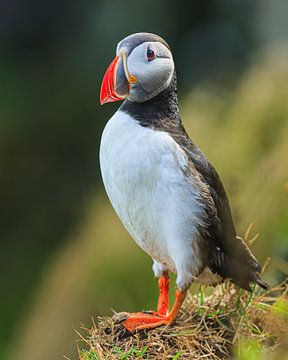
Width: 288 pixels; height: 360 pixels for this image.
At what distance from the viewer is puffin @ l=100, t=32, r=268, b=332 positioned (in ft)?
8.80

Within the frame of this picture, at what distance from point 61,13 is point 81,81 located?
1.52 meters

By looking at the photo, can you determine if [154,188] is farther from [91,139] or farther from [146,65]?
[91,139]

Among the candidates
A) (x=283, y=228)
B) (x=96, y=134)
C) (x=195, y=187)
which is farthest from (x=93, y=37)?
(x=195, y=187)

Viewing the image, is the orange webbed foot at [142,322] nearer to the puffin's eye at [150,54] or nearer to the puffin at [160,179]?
the puffin at [160,179]

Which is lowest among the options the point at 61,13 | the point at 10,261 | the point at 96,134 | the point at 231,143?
the point at 10,261

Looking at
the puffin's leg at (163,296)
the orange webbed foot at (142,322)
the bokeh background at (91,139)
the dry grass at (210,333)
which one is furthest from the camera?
the bokeh background at (91,139)

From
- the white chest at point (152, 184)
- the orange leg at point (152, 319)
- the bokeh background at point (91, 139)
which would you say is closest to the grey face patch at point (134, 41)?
the white chest at point (152, 184)

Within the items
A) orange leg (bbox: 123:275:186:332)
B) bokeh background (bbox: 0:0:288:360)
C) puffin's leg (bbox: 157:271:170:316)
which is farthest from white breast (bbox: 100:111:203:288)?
bokeh background (bbox: 0:0:288:360)

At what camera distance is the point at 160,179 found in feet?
8.86

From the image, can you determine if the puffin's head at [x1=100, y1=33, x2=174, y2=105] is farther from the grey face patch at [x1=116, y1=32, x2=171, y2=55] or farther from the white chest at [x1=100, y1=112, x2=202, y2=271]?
the white chest at [x1=100, y1=112, x2=202, y2=271]

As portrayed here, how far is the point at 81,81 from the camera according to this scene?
34.9 ft

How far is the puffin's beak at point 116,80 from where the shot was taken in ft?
8.70

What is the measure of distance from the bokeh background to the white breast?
70 centimetres

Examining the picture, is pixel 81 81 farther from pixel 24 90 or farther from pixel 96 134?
pixel 96 134
